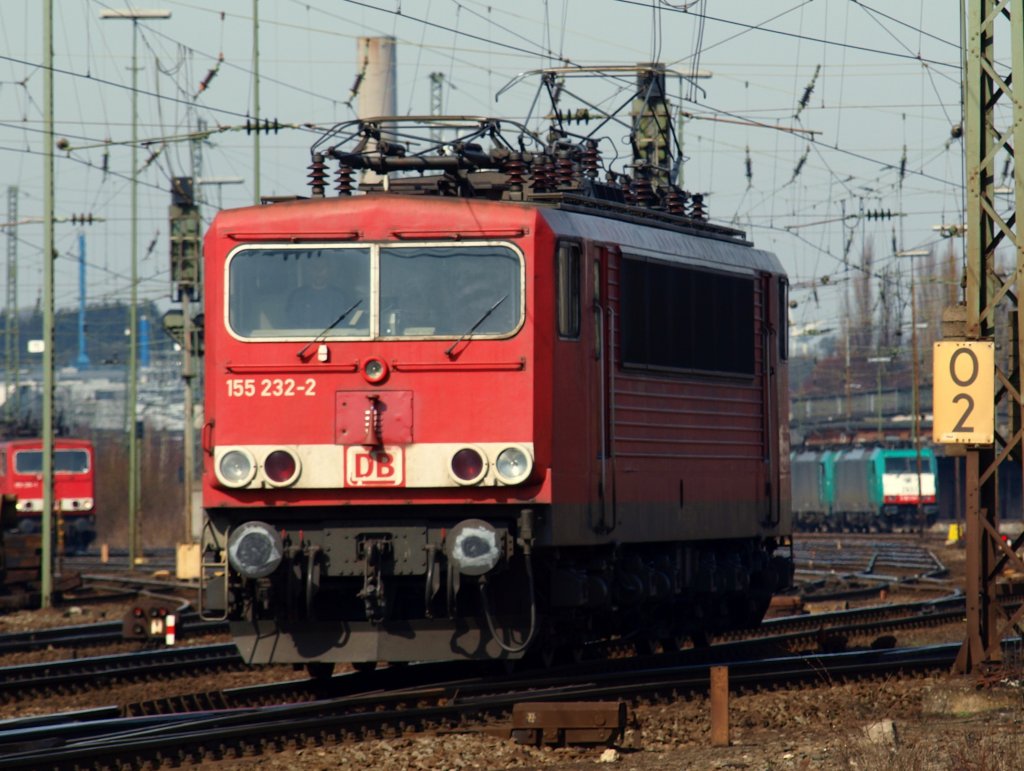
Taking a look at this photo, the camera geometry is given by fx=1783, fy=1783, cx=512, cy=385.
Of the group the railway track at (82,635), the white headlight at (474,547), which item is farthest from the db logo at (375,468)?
the railway track at (82,635)

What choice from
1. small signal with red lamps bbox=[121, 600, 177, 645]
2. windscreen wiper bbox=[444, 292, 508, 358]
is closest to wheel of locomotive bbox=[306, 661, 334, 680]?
windscreen wiper bbox=[444, 292, 508, 358]

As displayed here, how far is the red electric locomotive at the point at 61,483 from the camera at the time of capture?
4612cm

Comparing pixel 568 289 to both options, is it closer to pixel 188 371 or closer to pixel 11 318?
pixel 188 371

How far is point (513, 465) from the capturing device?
1200 cm

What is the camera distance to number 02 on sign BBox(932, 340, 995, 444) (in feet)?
42.0

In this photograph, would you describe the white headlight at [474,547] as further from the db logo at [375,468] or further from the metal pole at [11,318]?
the metal pole at [11,318]

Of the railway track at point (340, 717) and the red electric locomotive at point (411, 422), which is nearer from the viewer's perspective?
the railway track at point (340, 717)

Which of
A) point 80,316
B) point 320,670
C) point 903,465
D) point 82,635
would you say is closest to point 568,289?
point 320,670

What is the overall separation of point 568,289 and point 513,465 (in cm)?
140

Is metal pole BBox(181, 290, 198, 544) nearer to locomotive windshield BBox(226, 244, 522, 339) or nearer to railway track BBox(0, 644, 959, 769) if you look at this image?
railway track BBox(0, 644, 959, 769)

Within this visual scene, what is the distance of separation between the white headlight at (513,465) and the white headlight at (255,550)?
1.56 metres

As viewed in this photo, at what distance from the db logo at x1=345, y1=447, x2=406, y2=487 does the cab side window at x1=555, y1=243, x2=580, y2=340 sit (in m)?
1.46

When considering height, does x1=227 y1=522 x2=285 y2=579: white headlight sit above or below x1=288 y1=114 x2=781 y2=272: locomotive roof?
below

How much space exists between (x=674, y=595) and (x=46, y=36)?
15.7m
